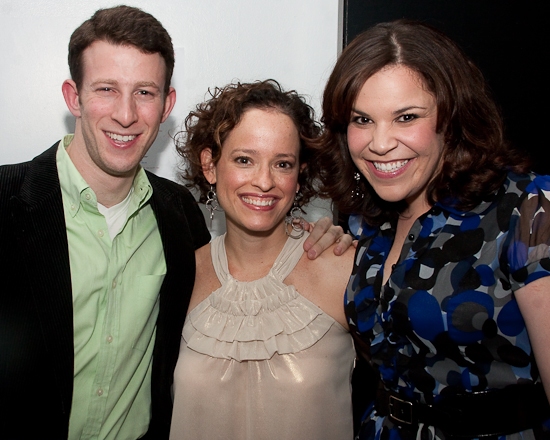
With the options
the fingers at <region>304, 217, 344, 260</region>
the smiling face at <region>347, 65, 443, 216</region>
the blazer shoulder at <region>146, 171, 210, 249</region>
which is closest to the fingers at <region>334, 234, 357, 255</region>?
the fingers at <region>304, 217, 344, 260</region>

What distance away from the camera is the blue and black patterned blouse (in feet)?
4.64

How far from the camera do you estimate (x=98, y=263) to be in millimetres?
1899

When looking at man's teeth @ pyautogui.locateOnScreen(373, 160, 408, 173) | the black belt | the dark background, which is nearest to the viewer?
the black belt

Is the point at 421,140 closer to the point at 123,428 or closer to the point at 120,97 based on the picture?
the point at 120,97

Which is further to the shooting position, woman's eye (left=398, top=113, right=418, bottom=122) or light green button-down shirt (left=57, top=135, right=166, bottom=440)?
light green button-down shirt (left=57, top=135, right=166, bottom=440)

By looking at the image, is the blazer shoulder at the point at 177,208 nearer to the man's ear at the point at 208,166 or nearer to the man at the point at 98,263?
the man at the point at 98,263

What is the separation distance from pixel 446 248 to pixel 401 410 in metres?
0.51

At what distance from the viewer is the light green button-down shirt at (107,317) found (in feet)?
6.12

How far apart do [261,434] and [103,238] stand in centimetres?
85

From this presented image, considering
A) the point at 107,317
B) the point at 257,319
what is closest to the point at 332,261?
the point at 257,319

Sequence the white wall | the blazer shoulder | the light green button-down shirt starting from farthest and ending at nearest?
the white wall → the blazer shoulder → the light green button-down shirt

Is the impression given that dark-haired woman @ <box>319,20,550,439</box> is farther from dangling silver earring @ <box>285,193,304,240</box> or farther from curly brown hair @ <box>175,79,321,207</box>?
dangling silver earring @ <box>285,193,304,240</box>

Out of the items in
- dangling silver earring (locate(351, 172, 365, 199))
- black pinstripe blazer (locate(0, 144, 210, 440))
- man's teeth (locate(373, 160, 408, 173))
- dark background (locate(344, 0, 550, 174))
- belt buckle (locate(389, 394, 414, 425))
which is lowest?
belt buckle (locate(389, 394, 414, 425))

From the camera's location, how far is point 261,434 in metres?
1.88
